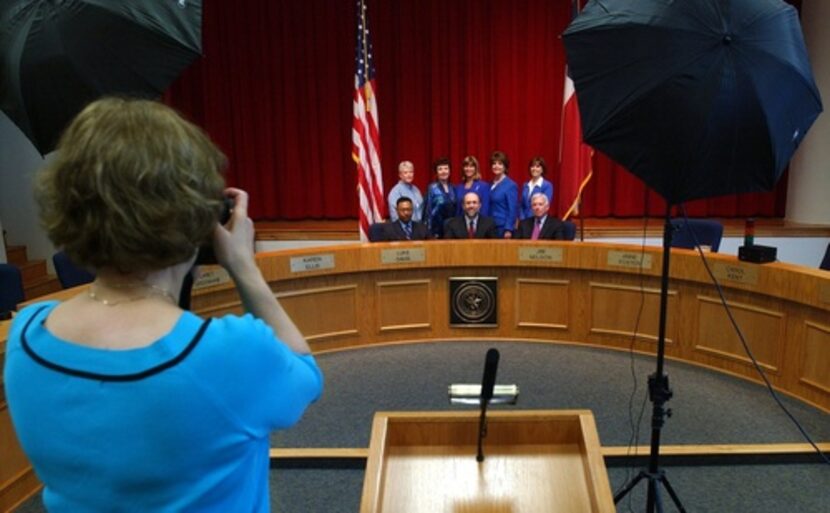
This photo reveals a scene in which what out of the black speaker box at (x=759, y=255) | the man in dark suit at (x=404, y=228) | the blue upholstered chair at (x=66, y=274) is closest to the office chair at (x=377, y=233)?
the man in dark suit at (x=404, y=228)

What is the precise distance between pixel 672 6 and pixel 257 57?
6.55 metres

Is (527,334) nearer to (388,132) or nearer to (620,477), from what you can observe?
(620,477)

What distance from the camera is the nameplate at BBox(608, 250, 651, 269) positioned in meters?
4.18

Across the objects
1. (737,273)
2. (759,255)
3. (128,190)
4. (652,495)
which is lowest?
(652,495)

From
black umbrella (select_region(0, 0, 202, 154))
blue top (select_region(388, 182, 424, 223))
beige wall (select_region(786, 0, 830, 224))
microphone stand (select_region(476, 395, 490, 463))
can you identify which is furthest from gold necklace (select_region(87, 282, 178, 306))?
beige wall (select_region(786, 0, 830, 224))

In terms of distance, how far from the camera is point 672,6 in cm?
176

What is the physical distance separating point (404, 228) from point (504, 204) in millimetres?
1381

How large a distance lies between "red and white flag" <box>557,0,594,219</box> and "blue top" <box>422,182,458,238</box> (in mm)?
1039

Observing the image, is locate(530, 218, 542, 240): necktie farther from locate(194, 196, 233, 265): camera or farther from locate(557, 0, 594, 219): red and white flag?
locate(194, 196, 233, 265): camera

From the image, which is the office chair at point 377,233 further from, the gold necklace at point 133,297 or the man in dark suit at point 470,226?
the gold necklace at point 133,297

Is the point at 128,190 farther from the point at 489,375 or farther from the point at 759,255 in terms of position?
the point at 759,255

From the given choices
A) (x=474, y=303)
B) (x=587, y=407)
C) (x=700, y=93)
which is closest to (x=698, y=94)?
(x=700, y=93)

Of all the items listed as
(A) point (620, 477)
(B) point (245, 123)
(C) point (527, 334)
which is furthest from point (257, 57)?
(A) point (620, 477)

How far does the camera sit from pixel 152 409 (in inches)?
27.1
